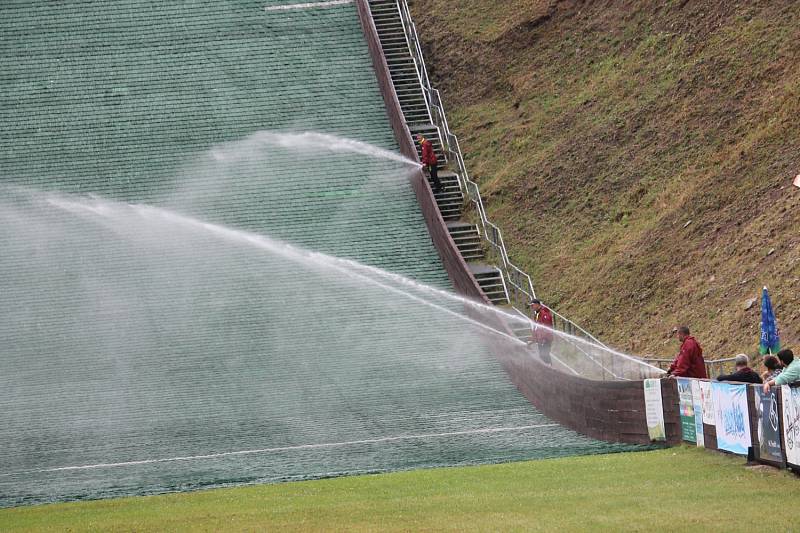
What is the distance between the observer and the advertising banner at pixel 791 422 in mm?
12289

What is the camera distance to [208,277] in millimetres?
27641

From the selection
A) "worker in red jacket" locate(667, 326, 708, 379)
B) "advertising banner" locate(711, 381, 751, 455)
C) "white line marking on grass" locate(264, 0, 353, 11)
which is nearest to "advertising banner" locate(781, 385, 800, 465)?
"advertising banner" locate(711, 381, 751, 455)

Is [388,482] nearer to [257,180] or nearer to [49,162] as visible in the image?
[257,180]

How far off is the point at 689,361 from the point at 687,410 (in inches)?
26.3

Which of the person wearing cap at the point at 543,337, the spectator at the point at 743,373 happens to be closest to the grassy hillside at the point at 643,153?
the person wearing cap at the point at 543,337

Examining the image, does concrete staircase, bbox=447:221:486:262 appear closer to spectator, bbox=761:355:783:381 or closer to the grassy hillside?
the grassy hillside

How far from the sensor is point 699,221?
24.3 m

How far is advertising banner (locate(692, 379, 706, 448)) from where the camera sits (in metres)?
15.3

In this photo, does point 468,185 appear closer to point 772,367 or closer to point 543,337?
point 543,337

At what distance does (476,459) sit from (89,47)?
2253cm

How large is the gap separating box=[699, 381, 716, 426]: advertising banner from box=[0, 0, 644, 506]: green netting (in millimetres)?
2581

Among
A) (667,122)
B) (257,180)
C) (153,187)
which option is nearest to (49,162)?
(153,187)

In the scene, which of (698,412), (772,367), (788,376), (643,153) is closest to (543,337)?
(698,412)

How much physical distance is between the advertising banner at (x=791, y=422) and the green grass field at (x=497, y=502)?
263 millimetres
